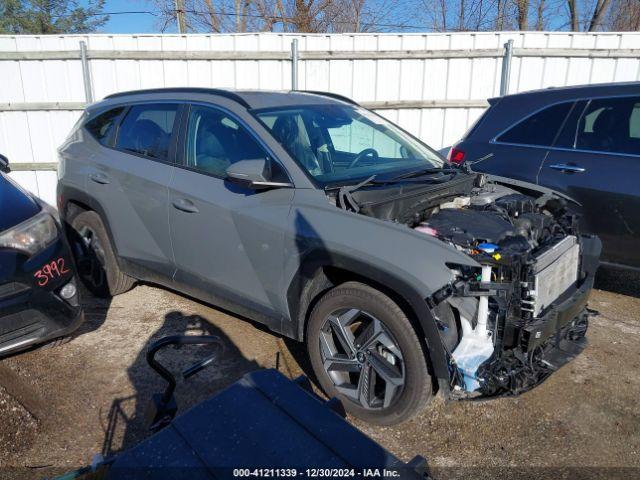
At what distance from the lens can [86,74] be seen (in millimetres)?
7816

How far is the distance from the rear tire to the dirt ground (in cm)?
44

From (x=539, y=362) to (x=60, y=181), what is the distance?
4.16 metres

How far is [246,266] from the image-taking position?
11.0 ft

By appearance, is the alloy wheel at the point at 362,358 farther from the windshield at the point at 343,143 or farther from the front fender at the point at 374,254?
the windshield at the point at 343,143

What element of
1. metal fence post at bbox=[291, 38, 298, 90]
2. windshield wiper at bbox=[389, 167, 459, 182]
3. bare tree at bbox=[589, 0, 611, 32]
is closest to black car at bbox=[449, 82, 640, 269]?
windshield wiper at bbox=[389, 167, 459, 182]

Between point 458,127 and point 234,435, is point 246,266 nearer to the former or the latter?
point 234,435

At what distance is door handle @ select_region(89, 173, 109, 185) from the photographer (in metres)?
4.27

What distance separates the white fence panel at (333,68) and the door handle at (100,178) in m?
3.94

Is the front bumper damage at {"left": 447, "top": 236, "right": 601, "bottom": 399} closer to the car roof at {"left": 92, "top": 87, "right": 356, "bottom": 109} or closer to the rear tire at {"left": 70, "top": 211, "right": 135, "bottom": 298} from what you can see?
the car roof at {"left": 92, "top": 87, "right": 356, "bottom": 109}

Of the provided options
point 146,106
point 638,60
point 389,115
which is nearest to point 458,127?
point 389,115

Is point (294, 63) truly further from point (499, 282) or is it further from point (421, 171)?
point (499, 282)

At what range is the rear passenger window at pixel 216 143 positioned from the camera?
3.49m

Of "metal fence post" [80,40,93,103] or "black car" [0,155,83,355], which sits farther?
"metal fence post" [80,40,93,103]

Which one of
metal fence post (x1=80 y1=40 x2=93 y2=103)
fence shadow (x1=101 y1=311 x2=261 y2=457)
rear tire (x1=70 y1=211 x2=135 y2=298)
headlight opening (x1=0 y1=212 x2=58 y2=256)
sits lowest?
fence shadow (x1=101 y1=311 x2=261 y2=457)
